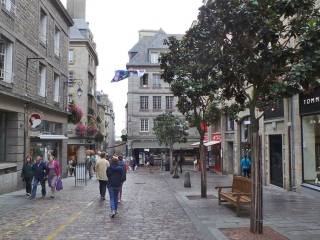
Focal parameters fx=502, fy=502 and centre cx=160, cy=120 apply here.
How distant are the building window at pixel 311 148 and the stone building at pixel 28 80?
34.9 feet

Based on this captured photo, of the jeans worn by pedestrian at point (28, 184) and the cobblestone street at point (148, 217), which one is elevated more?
the jeans worn by pedestrian at point (28, 184)

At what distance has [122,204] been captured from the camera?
52.2 ft

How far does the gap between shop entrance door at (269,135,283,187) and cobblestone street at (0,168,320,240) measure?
3686mm

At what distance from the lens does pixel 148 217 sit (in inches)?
507

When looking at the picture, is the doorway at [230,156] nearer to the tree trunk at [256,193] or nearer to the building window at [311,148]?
the building window at [311,148]

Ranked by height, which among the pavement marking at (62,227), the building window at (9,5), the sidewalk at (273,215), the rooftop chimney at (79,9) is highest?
the rooftop chimney at (79,9)

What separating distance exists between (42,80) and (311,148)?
1464 cm

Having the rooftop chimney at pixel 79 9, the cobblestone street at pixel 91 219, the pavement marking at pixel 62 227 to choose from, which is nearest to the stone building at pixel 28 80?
the cobblestone street at pixel 91 219

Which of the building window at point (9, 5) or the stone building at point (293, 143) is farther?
the building window at point (9, 5)

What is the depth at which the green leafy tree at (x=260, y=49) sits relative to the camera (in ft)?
31.4

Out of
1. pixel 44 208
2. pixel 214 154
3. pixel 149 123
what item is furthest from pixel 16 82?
pixel 149 123

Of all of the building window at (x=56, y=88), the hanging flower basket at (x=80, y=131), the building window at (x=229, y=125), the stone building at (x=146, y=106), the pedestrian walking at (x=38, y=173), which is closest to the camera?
the pedestrian walking at (x=38, y=173)

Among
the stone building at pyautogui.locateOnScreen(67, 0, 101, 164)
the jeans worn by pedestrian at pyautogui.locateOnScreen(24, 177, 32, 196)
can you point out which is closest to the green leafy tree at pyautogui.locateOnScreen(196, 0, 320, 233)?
the jeans worn by pedestrian at pyautogui.locateOnScreen(24, 177, 32, 196)

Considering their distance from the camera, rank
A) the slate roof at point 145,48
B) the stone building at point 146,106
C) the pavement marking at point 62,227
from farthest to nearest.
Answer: the slate roof at point 145,48, the stone building at point 146,106, the pavement marking at point 62,227
